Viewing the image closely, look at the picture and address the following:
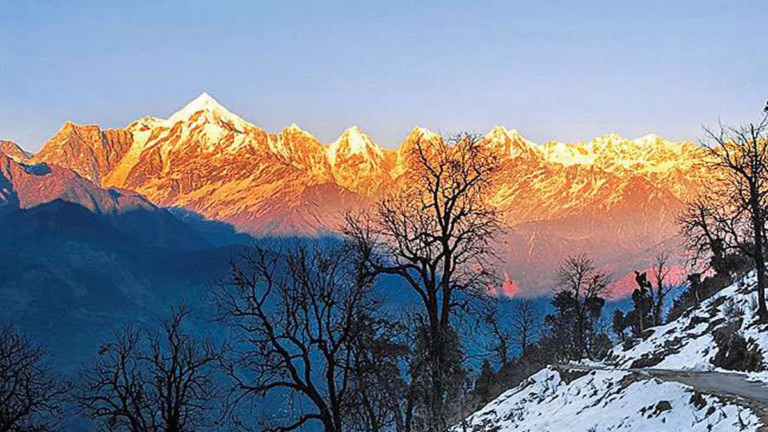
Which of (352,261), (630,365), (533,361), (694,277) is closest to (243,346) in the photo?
(533,361)

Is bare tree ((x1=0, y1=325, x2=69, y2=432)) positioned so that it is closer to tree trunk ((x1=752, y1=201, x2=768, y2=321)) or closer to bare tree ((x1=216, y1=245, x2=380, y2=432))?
bare tree ((x1=216, y1=245, x2=380, y2=432))

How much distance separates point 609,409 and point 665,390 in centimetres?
257

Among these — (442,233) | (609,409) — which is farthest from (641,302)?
(442,233)

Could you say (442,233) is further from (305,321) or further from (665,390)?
(665,390)

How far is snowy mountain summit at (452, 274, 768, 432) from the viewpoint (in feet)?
59.7

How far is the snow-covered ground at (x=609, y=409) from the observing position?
57.9ft

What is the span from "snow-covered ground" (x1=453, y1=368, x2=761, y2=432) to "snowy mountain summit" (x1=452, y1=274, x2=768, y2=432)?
0.03 m

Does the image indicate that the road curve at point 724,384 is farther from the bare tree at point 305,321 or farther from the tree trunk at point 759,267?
the bare tree at point 305,321

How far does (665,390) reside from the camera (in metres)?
20.7

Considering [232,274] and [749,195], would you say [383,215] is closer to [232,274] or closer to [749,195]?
[232,274]

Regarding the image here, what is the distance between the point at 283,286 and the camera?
77.7ft

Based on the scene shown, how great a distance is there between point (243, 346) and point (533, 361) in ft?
406

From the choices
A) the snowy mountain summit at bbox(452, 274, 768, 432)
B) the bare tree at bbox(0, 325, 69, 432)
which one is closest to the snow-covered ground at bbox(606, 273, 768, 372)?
the snowy mountain summit at bbox(452, 274, 768, 432)

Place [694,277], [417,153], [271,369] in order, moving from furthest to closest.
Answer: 1. [694,277]
2. [417,153]
3. [271,369]
